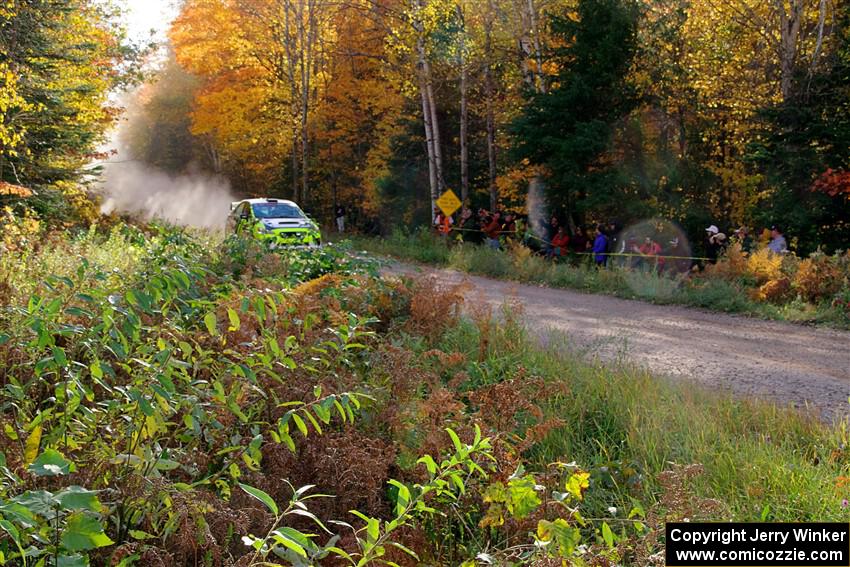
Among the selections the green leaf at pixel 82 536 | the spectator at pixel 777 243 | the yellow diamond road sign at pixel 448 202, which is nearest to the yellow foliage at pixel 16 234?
the green leaf at pixel 82 536

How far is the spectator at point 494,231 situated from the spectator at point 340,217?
1263 centimetres

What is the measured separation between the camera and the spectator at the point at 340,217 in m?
36.5

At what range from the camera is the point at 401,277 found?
390 inches

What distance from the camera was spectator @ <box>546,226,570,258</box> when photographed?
22.2 metres

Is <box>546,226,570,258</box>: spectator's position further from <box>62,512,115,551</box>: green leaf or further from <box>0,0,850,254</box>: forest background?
<box>62,512,115,551</box>: green leaf

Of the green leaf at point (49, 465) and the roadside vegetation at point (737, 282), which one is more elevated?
the green leaf at point (49, 465)

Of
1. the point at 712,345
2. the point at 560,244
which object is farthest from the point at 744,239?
the point at 712,345

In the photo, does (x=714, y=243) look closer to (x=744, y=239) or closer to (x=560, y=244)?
(x=744, y=239)

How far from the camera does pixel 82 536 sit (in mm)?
2232

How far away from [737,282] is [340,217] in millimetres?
23592

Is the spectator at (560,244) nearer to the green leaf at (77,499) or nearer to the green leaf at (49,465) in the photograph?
the green leaf at (49,465)

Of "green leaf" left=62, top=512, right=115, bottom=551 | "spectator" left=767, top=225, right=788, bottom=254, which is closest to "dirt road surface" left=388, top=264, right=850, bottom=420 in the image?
"spectator" left=767, top=225, right=788, bottom=254

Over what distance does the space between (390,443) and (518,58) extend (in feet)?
78.3

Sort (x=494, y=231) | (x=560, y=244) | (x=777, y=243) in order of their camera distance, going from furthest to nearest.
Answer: (x=494, y=231) < (x=560, y=244) < (x=777, y=243)
